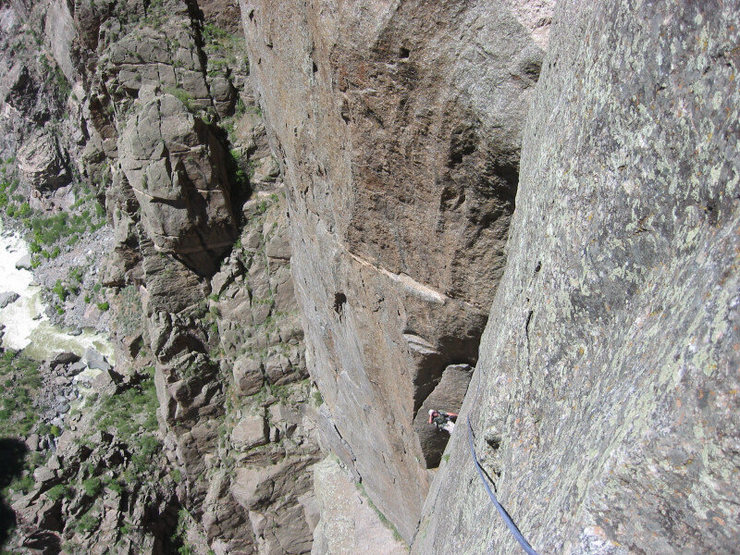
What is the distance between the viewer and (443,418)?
686cm

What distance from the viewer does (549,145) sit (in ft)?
10.8

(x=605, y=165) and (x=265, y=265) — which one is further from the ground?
(x=605, y=165)

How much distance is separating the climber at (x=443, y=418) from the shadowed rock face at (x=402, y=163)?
240 millimetres

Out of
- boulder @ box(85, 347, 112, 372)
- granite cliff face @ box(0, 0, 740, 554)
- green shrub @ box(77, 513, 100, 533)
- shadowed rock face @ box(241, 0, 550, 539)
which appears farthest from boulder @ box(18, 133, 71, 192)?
shadowed rock face @ box(241, 0, 550, 539)

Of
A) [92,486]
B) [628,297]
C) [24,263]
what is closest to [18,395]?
[92,486]

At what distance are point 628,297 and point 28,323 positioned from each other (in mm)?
19169

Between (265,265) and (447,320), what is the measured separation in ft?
25.1

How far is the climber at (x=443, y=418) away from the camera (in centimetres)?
682

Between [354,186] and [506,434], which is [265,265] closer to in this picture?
[354,186]

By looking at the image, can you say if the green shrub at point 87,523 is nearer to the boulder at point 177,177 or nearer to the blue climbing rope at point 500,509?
the boulder at point 177,177

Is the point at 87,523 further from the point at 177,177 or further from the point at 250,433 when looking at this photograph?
the point at 177,177

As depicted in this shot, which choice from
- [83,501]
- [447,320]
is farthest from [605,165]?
[83,501]

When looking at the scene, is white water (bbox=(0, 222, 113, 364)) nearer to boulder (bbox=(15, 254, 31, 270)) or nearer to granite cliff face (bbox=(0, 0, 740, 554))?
boulder (bbox=(15, 254, 31, 270))

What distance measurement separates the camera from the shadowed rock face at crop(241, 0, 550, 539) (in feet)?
14.5
